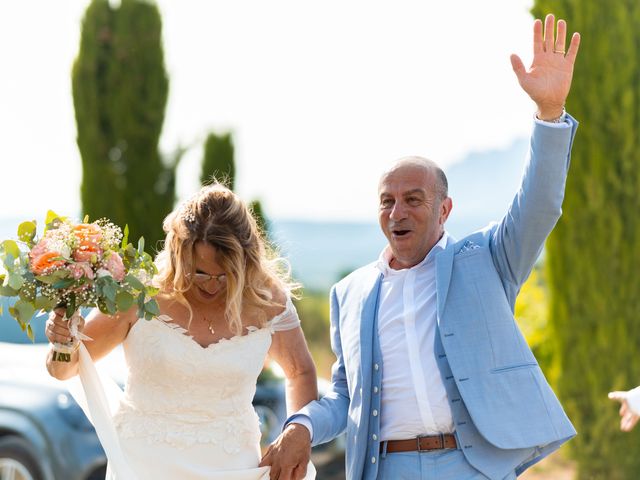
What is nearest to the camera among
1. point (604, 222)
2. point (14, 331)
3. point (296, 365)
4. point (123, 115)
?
point (296, 365)

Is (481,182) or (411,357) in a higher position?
(411,357)

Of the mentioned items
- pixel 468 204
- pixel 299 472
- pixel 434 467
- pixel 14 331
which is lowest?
pixel 468 204

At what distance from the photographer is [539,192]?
3.81m

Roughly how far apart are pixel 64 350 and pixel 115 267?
1.25 ft

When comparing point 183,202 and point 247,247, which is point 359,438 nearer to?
point 247,247

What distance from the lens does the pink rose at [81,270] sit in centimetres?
384

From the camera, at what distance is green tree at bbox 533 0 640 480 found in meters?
8.48

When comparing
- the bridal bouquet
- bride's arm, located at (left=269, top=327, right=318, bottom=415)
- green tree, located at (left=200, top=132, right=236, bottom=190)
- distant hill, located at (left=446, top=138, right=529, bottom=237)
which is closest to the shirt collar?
bride's arm, located at (left=269, top=327, right=318, bottom=415)

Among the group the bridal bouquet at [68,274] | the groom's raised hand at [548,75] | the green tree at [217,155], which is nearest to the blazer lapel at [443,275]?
the groom's raised hand at [548,75]

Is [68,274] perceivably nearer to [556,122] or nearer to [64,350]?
[64,350]

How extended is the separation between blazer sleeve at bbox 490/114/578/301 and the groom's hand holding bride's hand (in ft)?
3.62

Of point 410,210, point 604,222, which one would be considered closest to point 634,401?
point 410,210

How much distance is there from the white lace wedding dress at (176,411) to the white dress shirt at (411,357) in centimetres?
57

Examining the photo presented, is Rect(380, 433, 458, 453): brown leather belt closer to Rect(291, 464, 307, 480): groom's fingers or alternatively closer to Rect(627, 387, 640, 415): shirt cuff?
Rect(291, 464, 307, 480): groom's fingers
